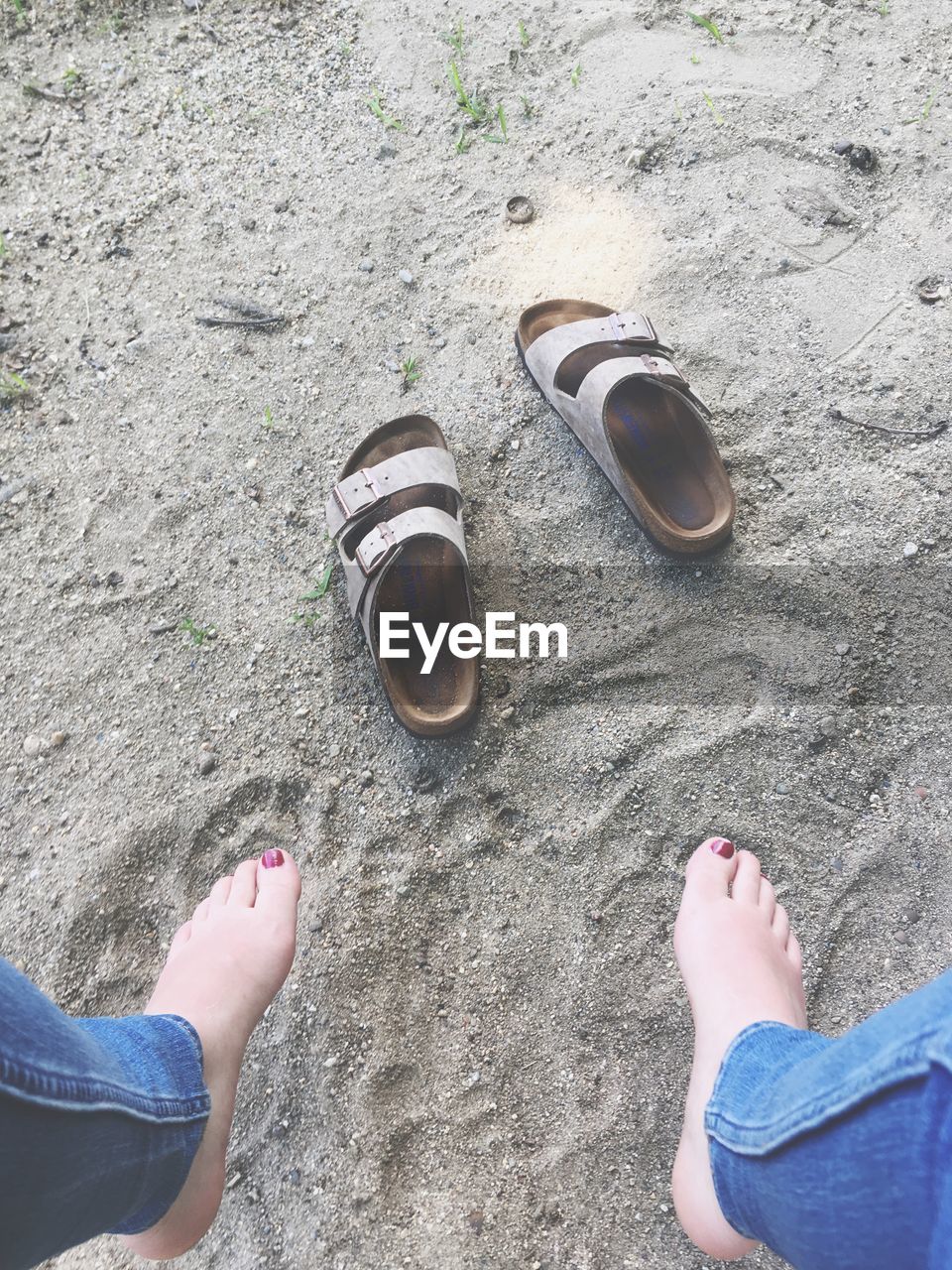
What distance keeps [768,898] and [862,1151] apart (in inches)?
26.6

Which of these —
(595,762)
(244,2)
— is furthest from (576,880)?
(244,2)

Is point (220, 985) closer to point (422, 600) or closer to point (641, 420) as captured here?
point (422, 600)

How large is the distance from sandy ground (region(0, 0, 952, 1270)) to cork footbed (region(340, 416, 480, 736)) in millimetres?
71

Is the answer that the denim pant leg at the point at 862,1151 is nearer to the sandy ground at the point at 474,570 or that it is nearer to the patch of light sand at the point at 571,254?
the sandy ground at the point at 474,570

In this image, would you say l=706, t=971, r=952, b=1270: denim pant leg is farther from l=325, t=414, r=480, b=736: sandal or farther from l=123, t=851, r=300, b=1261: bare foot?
l=325, t=414, r=480, b=736: sandal

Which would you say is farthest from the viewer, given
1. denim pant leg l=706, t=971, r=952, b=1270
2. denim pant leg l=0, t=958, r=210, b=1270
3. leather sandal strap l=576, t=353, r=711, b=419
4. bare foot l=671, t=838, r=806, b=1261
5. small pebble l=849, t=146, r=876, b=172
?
small pebble l=849, t=146, r=876, b=172

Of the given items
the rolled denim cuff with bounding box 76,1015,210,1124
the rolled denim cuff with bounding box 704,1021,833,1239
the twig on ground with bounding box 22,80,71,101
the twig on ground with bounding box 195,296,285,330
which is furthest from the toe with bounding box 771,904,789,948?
the twig on ground with bounding box 22,80,71,101

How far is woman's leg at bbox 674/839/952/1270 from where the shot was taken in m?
0.80

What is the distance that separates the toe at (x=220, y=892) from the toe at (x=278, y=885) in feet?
0.20

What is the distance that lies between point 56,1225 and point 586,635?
4.15 ft

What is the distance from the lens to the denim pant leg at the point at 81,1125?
2.95 feet

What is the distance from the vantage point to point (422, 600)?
5.92 feet

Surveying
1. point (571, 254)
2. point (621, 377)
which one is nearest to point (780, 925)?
point (621, 377)

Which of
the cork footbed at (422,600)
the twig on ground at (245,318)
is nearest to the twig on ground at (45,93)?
the twig on ground at (245,318)
